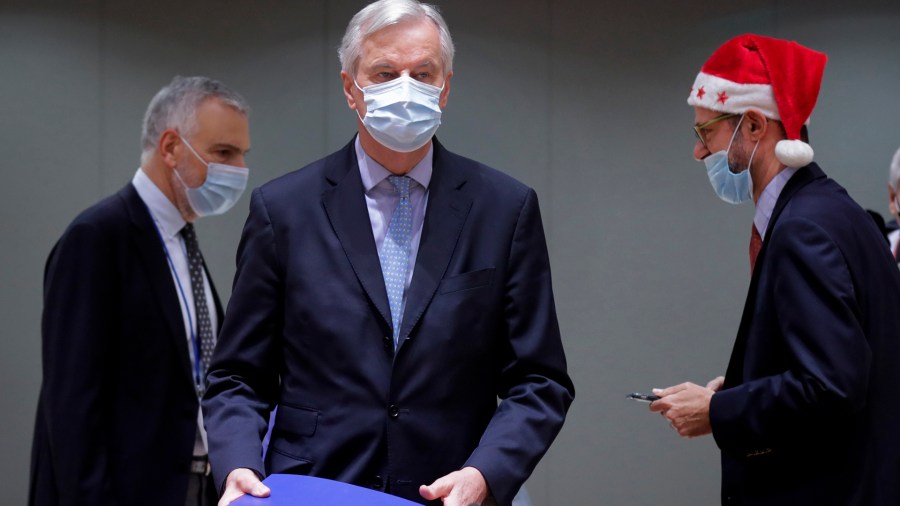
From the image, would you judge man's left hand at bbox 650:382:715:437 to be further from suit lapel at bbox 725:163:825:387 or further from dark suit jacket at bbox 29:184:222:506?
dark suit jacket at bbox 29:184:222:506

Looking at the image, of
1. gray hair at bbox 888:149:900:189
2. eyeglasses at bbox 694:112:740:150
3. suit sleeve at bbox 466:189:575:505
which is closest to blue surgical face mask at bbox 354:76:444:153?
suit sleeve at bbox 466:189:575:505

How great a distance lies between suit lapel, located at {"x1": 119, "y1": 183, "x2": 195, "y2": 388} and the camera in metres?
2.97

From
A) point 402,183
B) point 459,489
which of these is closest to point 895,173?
point 402,183

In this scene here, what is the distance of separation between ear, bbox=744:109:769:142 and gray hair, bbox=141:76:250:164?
1701 millimetres

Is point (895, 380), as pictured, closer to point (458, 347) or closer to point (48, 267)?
point (458, 347)

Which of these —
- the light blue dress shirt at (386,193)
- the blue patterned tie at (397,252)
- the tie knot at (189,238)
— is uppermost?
the light blue dress shirt at (386,193)

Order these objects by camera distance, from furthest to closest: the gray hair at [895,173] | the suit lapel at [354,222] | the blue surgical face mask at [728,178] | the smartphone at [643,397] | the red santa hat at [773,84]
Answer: the gray hair at [895,173] < the blue surgical face mask at [728,178] < the red santa hat at [773,84] < the smartphone at [643,397] < the suit lapel at [354,222]

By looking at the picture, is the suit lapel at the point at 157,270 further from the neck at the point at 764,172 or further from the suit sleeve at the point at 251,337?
the neck at the point at 764,172

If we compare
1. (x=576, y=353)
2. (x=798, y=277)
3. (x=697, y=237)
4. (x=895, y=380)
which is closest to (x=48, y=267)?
(x=798, y=277)

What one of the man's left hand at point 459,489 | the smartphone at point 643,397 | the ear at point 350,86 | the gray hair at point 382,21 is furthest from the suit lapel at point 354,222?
the smartphone at point 643,397

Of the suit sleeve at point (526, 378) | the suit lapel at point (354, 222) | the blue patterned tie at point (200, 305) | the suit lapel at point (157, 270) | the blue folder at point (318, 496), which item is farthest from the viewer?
the blue patterned tie at point (200, 305)

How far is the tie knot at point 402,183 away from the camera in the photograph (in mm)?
2096

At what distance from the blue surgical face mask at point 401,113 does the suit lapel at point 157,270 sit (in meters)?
1.18

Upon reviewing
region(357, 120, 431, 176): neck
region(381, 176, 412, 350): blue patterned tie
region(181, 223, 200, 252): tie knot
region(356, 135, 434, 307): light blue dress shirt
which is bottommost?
region(181, 223, 200, 252): tie knot
